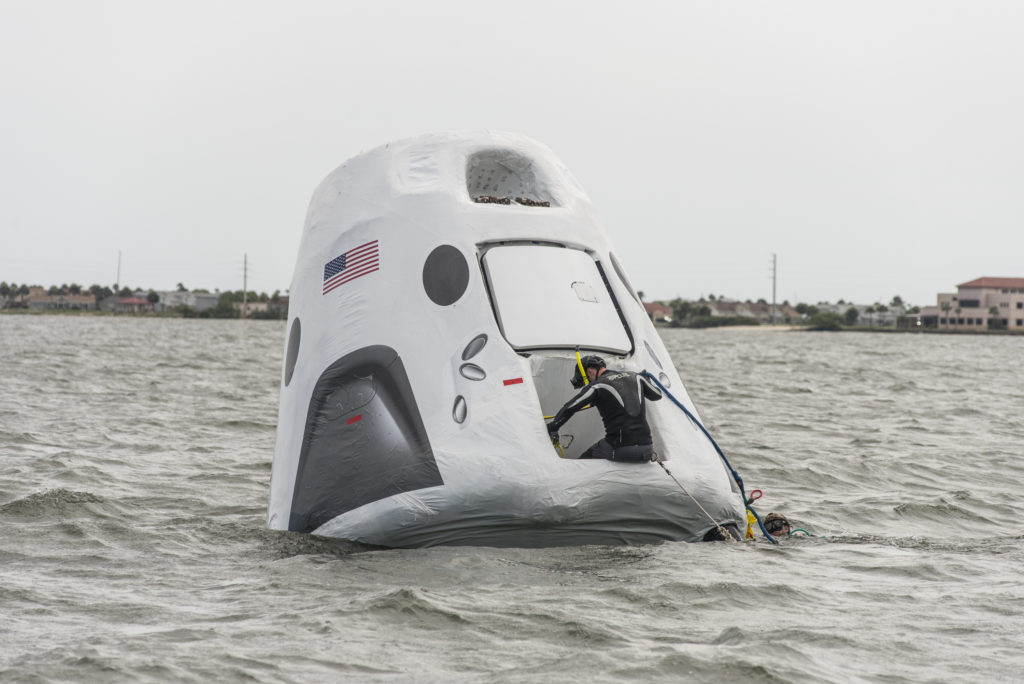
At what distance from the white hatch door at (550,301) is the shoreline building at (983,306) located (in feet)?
389

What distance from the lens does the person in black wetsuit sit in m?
7.33

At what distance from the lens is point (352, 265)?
27.9 ft

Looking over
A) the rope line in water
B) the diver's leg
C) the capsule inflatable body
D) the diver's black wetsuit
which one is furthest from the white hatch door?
the rope line in water

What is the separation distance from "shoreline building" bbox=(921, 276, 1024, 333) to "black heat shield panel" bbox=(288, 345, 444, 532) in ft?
393

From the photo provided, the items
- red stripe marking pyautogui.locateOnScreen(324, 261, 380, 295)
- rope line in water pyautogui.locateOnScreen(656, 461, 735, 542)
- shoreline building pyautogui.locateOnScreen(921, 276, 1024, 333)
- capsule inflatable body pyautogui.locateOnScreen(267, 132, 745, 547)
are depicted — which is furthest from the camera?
shoreline building pyautogui.locateOnScreen(921, 276, 1024, 333)

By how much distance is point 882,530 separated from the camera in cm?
948

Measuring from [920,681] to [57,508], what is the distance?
→ 700 cm

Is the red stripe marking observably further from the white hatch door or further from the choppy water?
the choppy water

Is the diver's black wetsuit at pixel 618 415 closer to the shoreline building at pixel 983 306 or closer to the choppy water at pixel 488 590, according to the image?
the choppy water at pixel 488 590

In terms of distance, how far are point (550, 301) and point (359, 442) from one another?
70.3 inches

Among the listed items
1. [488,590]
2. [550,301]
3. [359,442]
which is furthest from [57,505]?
[488,590]

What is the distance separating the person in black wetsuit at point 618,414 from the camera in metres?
7.33

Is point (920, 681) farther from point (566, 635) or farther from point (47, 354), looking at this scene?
point (47, 354)

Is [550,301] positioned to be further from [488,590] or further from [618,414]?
[488,590]
